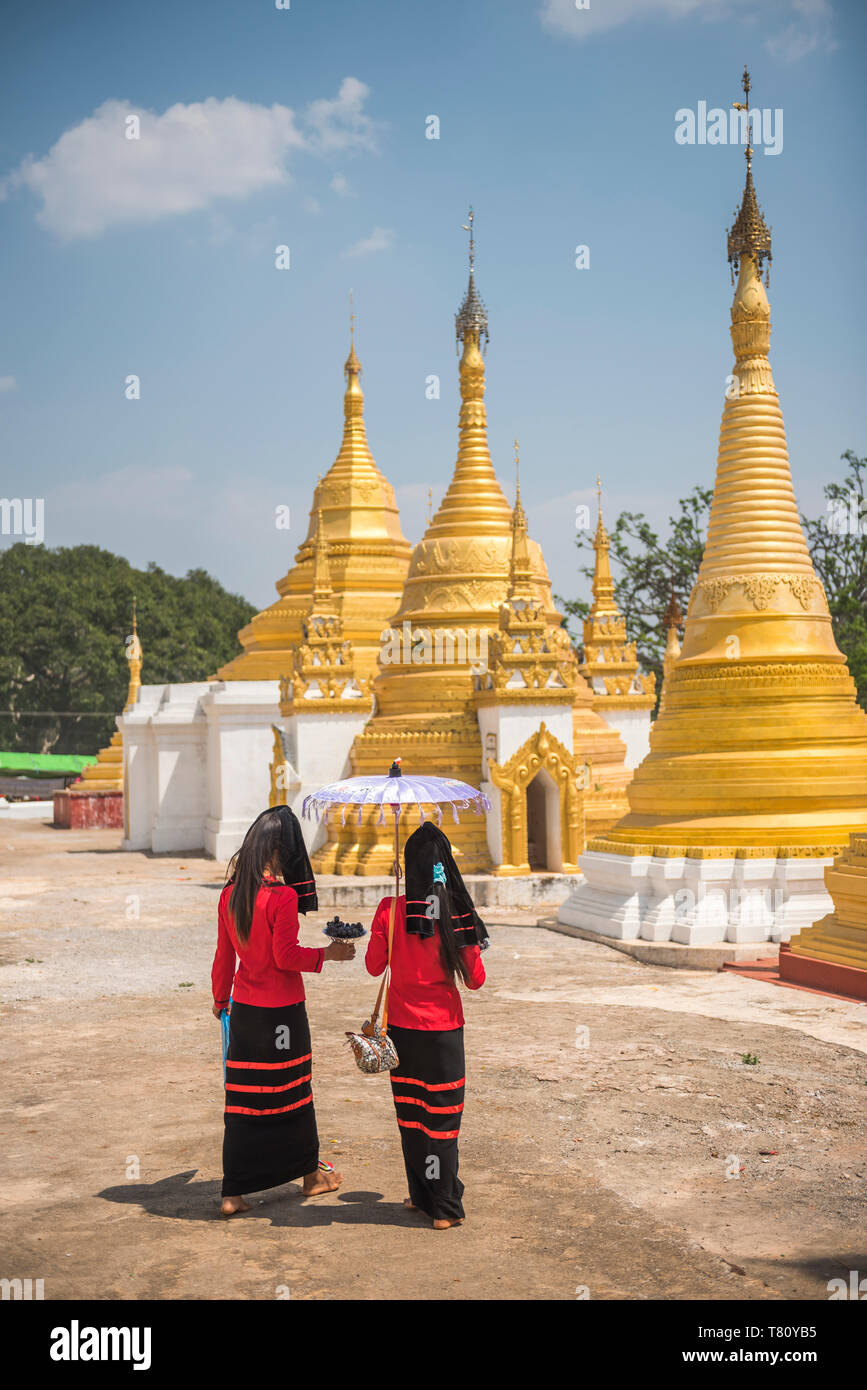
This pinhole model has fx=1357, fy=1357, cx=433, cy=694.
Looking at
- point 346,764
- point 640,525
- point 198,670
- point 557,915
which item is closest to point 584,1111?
point 557,915

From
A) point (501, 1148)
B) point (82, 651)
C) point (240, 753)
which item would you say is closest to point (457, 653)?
point (240, 753)

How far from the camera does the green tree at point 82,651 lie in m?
62.9

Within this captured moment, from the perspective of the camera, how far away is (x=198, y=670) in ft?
210

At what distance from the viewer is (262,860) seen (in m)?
7.01

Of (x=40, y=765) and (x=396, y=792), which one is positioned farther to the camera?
(x=40, y=765)

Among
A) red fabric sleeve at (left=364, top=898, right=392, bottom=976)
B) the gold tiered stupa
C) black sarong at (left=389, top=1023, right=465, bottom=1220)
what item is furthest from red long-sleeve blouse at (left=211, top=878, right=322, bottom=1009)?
the gold tiered stupa

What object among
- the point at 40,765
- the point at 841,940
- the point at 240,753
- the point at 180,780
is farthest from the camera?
the point at 40,765

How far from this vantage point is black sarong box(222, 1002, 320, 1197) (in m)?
6.89

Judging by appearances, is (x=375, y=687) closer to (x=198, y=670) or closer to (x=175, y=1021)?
(x=175, y=1021)

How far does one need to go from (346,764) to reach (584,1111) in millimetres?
16241

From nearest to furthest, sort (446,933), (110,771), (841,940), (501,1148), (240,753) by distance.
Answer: (446,933)
(501,1148)
(841,940)
(240,753)
(110,771)

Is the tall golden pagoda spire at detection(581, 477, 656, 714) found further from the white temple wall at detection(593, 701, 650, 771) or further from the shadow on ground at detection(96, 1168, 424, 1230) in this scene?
the shadow on ground at detection(96, 1168, 424, 1230)

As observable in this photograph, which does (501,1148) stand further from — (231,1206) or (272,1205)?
(231,1206)

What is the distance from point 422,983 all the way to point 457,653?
1788cm
